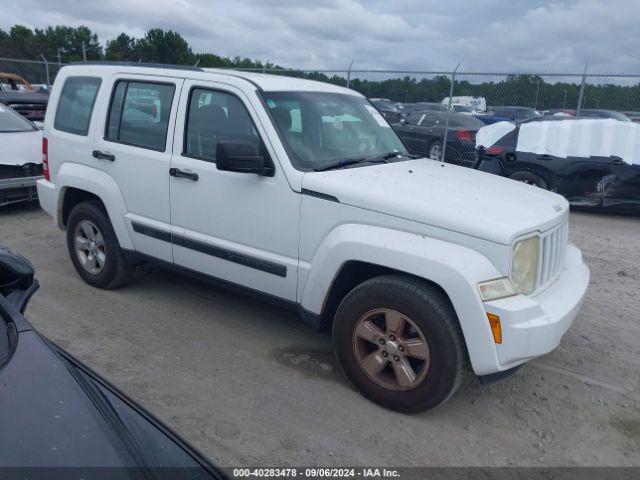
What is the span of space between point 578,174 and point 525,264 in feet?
21.0

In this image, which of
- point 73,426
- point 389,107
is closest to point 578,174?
point 73,426

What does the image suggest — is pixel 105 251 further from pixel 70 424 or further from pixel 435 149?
pixel 435 149

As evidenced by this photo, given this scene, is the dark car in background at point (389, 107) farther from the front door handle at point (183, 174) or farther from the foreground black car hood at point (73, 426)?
the foreground black car hood at point (73, 426)

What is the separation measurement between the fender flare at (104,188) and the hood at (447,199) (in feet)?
6.39

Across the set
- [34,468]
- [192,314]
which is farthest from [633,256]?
[34,468]

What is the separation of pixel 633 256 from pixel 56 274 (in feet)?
21.6

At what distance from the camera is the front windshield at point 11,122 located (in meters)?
8.06

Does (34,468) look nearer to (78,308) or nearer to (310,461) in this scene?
(310,461)

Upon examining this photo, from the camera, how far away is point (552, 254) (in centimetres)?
342

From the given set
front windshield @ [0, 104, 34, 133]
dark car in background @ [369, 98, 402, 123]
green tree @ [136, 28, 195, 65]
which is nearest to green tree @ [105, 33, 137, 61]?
green tree @ [136, 28, 195, 65]

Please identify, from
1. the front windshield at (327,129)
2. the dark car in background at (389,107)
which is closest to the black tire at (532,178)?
the front windshield at (327,129)

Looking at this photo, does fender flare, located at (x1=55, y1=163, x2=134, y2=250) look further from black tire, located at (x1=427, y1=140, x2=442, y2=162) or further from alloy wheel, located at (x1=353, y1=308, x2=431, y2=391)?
black tire, located at (x1=427, y1=140, x2=442, y2=162)

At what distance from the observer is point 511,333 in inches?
114

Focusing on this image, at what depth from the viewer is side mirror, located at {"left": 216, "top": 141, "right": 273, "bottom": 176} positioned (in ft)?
11.5
